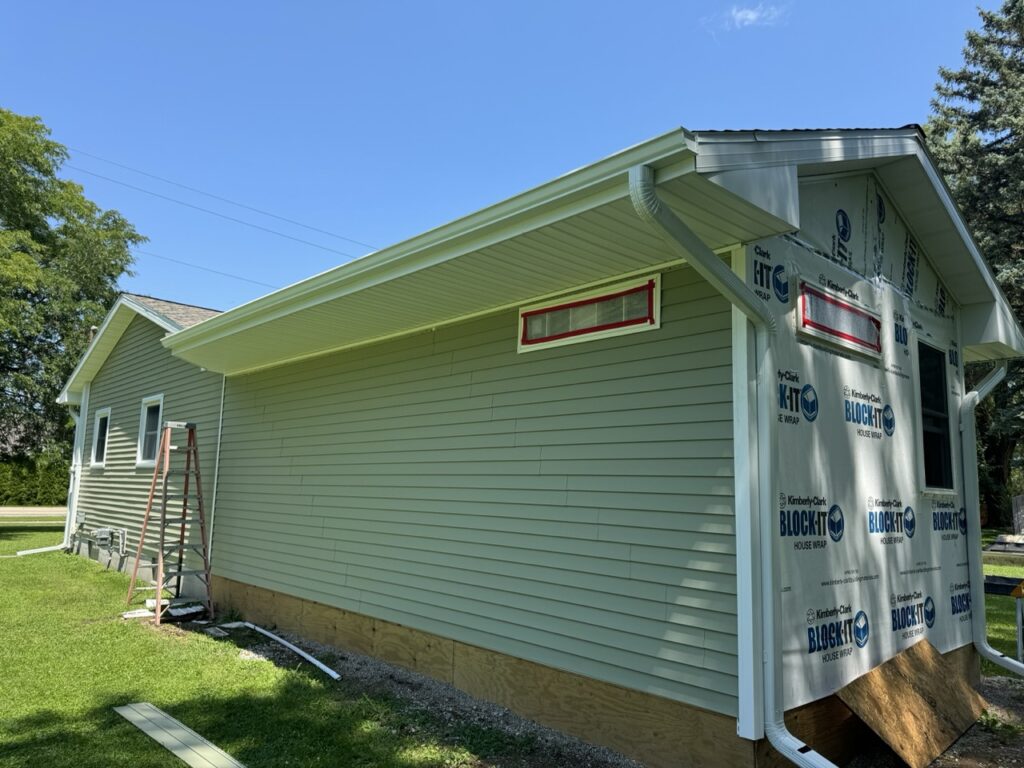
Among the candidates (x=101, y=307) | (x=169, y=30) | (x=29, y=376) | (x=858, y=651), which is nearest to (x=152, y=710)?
(x=858, y=651)

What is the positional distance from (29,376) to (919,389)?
1851cm

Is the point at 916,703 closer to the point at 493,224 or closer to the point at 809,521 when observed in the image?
the point at 809,521

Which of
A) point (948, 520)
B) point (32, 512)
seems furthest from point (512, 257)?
point (32, 512)

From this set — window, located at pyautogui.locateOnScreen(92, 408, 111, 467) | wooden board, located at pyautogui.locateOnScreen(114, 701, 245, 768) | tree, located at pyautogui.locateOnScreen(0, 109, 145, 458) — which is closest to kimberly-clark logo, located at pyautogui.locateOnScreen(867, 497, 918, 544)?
wooden board, located at pyautogui.locateOnScreen(114, 701, 245, 768)

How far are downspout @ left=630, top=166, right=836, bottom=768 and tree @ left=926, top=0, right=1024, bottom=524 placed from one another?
14890 mm

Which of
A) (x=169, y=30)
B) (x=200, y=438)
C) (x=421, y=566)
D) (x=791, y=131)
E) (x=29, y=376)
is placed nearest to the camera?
(x=791, y=131)

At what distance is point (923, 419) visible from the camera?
512cm

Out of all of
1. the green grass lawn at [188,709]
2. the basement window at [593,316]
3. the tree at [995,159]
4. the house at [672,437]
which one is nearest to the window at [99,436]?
the green grass lawn at [188,709]

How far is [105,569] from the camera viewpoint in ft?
34.9

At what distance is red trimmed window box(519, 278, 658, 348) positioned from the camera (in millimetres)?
4035

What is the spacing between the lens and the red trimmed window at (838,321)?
392 cm

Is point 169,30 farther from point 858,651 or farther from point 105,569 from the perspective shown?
point 858,651

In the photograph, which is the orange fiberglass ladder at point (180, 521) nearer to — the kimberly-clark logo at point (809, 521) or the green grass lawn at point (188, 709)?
the green grass lawn at point (188, 709)

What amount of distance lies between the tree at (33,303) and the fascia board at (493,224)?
12.8 m
